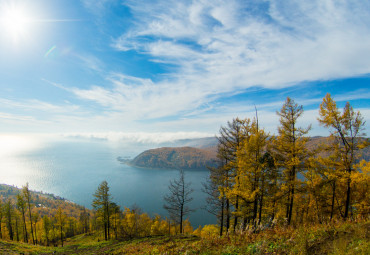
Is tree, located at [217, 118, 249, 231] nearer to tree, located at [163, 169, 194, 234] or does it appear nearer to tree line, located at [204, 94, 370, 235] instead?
tree line, located at [204, 94, 370, 235]

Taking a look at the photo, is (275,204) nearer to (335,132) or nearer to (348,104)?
(335,132)

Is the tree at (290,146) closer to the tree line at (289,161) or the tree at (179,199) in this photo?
the tree line at (289,161)

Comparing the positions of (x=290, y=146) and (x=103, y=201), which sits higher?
(x=290, y=146)

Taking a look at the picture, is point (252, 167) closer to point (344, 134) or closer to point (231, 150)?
point (231, 150)

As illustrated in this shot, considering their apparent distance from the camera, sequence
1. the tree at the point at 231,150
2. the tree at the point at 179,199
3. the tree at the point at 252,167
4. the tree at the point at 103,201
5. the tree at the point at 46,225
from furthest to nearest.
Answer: the tree at the point at 46,225 < the tree at the point at 103,201 < the tree at the point at 179,199 < the tree at the point at 231,150 < the tree at the point at 252,167

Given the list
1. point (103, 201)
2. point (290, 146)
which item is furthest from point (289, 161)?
point (103, 201)

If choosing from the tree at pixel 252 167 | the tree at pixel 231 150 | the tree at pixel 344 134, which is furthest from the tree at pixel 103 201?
the tree at pixel 344 134

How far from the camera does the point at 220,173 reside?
15555mm

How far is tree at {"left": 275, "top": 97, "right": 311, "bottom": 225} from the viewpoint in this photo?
1292 centimetres

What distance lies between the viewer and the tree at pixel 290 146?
42.4 ft

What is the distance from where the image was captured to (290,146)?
42.3 ft

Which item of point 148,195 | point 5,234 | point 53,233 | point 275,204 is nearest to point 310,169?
point 275,204

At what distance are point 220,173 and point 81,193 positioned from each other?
203847 millimetres

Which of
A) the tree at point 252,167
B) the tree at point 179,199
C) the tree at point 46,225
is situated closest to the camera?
the tree at point 252,167
